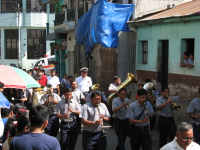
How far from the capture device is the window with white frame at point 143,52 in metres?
15.6

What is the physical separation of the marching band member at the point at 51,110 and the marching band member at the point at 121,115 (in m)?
1.37

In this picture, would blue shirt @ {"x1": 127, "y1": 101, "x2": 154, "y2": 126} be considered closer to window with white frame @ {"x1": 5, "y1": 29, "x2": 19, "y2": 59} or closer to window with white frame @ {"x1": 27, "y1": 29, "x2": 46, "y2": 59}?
window with white frame @ {"x1": 27, "y1": 29, "x2": 46, "y2": 59}

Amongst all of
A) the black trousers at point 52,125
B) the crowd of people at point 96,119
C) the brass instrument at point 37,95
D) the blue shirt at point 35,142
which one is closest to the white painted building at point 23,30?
the brass instrument at point 37,95

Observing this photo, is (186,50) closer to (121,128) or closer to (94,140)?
(121,128)

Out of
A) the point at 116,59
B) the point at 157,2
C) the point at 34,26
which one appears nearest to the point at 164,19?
the point at 157,2

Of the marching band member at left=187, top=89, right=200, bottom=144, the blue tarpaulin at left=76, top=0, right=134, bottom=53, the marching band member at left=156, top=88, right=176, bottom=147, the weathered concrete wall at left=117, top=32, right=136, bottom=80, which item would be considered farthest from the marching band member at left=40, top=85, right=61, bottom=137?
the weathered concrete wall at left=117, top=32, right=136, bottom=80

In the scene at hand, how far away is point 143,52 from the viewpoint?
15.9 meters

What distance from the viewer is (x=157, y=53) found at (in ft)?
47.1

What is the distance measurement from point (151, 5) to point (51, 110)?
891 centimetres

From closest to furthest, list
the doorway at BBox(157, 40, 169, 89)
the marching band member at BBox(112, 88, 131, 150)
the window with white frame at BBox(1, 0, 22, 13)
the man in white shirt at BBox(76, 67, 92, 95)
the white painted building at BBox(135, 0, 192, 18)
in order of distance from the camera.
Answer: the marching band member at BBox(112, 88, 131, 150) → the man in white shirt at BBox(76, 67, 92, 95) → the doorway at BBox(157, 40, 169, 89) → the white painted building at BBox(135, 0, 192, 18) → the window with white frame at BBox(1, 0, 22, 13)

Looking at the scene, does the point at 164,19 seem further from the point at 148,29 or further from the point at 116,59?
the point at 116,59

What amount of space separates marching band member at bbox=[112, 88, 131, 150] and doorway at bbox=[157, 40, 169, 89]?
17.2ft

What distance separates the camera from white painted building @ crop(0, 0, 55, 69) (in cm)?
4125

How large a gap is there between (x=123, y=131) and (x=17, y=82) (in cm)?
271
